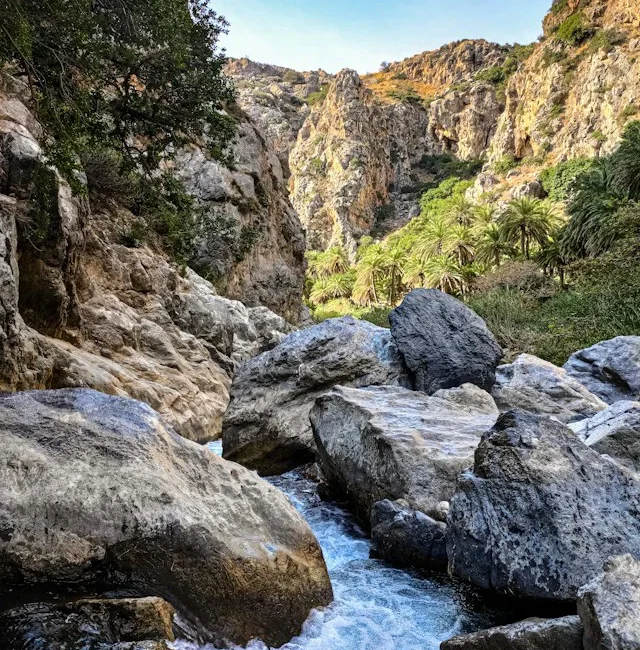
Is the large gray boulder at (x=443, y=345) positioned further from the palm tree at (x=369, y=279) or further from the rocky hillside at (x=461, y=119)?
the rocky hillside at (x=461, y=119)

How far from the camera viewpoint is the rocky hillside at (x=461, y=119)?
173 ft


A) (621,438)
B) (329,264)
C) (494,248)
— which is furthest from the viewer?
(329,264)

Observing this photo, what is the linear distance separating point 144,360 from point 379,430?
20.9 ft

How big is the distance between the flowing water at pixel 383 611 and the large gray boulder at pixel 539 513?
0.24 m

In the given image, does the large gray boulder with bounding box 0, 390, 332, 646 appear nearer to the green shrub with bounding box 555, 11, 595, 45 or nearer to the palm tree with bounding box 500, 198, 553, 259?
the palm tree with bounding box 500, 198, 553, 259

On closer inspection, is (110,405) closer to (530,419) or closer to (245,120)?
(530,419)

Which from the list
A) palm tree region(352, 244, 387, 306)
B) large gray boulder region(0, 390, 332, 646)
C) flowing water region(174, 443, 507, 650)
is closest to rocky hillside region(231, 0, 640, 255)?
palm tree region(352, 244, 387, 306)

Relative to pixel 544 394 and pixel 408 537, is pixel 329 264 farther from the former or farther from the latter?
pixel 408 537

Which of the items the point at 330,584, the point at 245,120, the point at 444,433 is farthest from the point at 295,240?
the point at 330,584

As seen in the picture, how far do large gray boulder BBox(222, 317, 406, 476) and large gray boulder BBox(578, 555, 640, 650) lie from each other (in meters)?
5.59

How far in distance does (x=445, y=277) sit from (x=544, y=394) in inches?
1172

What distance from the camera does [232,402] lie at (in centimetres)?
956

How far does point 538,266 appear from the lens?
31.5m

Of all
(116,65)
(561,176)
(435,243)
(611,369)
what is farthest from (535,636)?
(561,176)
